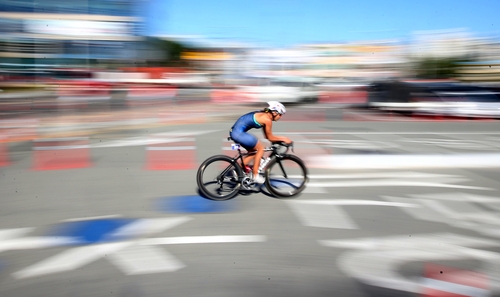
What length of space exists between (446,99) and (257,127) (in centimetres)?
1557

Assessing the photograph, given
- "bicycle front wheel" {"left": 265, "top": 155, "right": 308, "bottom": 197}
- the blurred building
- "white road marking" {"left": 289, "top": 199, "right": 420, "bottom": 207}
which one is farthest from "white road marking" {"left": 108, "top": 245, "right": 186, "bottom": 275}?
the blurred building

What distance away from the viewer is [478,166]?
9.59m

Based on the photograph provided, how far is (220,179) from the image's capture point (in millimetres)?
6703

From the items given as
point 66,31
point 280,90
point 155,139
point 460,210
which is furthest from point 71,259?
point 66,31

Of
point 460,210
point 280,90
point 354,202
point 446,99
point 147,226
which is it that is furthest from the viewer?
point 280,90

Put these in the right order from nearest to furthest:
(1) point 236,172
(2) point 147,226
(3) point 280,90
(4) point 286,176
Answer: (2) point 147,226
(1) point 236,172
(4) point 286,176
(3) point 280,90

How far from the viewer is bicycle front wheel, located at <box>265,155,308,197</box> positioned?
22.3 feet

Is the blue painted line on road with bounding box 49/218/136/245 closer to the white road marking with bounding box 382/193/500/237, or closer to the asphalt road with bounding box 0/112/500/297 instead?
the asphalt road with bounding box 0/112/500/297

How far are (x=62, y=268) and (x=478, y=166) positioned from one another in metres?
8.14

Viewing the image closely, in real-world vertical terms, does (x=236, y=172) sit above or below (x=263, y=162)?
below

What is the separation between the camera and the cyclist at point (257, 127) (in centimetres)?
649

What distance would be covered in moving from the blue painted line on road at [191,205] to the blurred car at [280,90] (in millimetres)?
17029

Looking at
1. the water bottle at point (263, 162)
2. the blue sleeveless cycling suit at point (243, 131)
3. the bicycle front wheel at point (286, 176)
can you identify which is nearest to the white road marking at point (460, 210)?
the bicycle front wheel at point (286, 176)

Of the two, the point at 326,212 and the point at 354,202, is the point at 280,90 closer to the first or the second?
the point at 354,202
